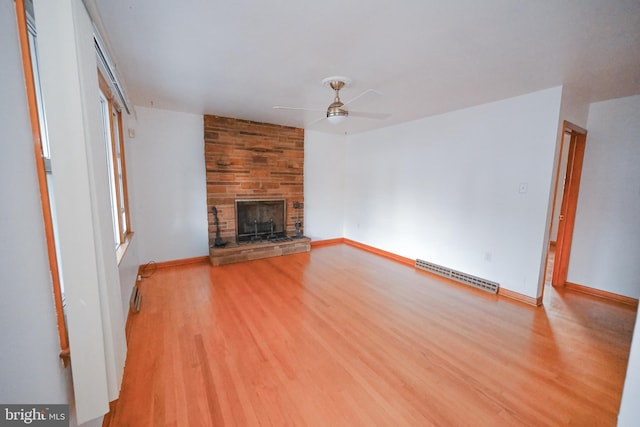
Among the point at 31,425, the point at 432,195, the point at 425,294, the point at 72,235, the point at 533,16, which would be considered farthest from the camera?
the point at 432,195

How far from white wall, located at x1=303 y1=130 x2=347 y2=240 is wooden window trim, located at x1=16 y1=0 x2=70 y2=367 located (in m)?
4.33

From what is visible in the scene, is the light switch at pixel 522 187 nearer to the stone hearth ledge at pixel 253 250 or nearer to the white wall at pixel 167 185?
the stone hearth ledge at pixel 253 250

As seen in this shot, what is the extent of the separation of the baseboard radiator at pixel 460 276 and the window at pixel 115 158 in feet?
12.8

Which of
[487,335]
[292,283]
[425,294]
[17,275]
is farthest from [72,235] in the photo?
[425,294]

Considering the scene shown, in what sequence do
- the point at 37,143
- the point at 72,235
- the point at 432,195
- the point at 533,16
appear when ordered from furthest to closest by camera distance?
the point at 432,195
the point at 533,16
the point at 72,235
the point at 37,143

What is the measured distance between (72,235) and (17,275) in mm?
343

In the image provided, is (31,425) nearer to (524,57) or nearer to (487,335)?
(487,335)

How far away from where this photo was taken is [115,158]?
267 cm

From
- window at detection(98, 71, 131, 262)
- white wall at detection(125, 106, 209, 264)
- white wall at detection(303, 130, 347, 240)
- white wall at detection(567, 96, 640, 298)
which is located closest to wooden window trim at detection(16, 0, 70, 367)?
window at detection(98, 71, 131, 262)

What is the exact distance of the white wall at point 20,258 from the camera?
71cm

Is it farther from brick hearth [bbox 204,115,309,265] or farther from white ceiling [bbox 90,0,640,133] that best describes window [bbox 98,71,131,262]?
brick hearth [bbox 204,115,309,265]

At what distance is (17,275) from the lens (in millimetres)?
766

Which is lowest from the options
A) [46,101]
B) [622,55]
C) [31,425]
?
[31,425]

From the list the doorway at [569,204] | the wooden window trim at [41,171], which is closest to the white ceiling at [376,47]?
the doorway at [569,204]
